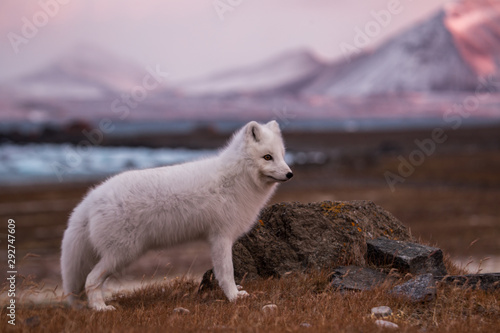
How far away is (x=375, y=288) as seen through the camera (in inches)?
295

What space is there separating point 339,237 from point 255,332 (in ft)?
10.9

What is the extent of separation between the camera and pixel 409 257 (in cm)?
821

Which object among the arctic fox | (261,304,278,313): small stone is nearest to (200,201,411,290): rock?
the arctic fox

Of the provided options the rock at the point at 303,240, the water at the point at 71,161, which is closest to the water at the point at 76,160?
the water at the point at 71,161

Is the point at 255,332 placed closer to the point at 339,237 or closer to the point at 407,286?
the point at 407,286

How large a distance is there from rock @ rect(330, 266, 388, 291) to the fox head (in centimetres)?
161

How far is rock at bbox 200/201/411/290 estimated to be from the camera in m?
8.76

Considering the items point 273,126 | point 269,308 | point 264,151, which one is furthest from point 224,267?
point 273,126

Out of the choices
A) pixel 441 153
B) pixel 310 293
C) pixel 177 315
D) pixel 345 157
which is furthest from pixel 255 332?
pixel 441 153

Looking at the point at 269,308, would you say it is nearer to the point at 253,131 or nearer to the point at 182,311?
the point at 182,311

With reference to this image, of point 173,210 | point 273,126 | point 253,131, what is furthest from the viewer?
point 273,126

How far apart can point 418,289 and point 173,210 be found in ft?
10.9

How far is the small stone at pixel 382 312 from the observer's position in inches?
265

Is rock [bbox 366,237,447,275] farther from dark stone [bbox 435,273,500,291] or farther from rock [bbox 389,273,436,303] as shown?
rock [bbox 389,273,436,303]
